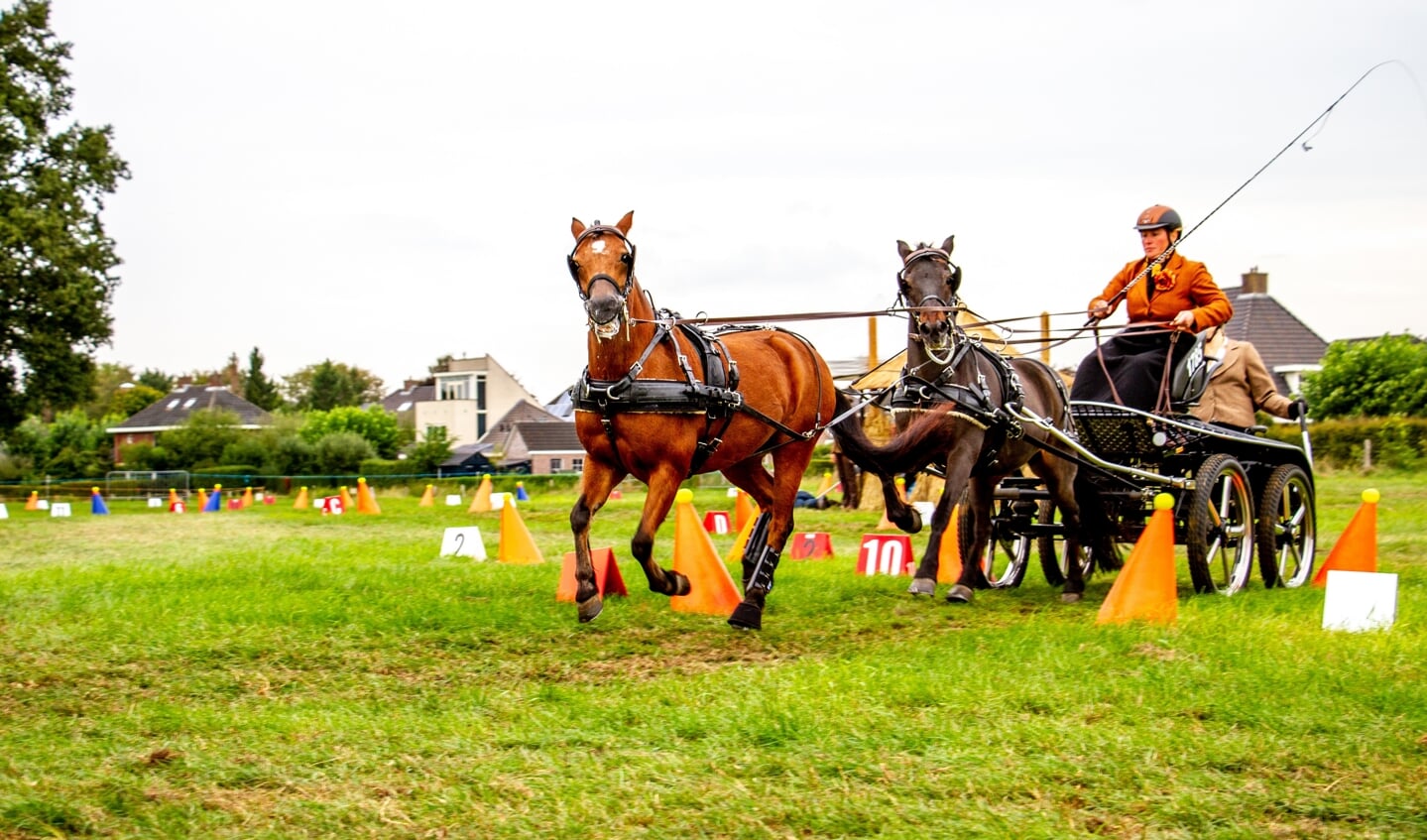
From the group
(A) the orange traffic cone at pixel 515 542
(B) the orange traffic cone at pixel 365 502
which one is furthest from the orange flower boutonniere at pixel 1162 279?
(B) the orange traffic cone at pixel 365 502

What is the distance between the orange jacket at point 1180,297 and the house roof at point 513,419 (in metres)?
75.2

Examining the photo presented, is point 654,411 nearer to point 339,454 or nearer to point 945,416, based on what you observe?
point 945,416

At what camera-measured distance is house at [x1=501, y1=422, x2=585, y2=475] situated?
76.1 meters

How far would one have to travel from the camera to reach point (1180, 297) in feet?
33.0

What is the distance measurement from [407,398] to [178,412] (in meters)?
24.1

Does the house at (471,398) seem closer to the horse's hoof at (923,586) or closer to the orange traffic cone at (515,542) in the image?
the orange traffic cone at (515,542)

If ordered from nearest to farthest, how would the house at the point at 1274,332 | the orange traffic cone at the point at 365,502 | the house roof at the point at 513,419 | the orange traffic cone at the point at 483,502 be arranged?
the orange traffic cone at the point at 483,502
the orange traffic cone at the point at 365,502
the house at the point at 1274,332
the house roof at the point at 513,419

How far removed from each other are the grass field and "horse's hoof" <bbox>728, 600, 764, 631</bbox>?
4.4 inches

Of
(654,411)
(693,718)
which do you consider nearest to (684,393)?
(654,411)

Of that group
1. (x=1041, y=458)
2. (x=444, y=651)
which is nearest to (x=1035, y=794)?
(x=444, y=651)

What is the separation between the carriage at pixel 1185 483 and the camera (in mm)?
9453

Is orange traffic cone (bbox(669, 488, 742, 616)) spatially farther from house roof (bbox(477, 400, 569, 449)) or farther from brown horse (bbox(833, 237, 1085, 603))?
house roof (bbox(477, 400, 569, 449))

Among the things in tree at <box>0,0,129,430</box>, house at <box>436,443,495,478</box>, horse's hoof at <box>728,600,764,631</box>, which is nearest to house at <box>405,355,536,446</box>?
house at <box>436,443,495,478</box>

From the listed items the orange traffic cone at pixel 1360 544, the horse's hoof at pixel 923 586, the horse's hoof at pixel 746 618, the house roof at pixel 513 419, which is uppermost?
the house roof at pixel 513 419
